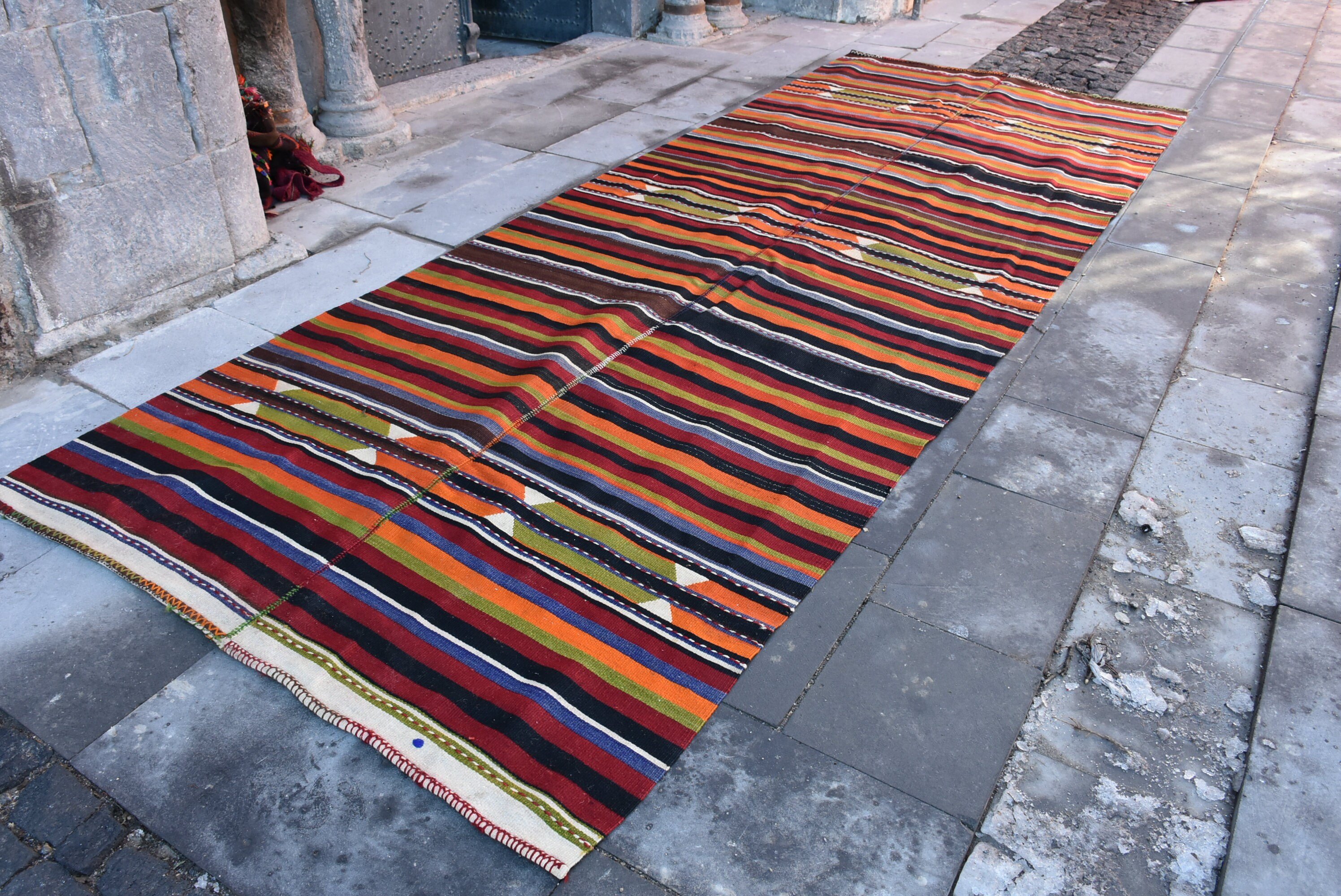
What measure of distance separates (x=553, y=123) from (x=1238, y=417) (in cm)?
416

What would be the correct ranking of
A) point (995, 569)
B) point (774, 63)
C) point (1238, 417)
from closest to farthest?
point (995, 569)
point (1238, 417)
point (774, 63)

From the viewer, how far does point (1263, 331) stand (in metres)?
3.88

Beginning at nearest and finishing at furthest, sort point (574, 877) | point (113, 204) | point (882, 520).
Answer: point (574, 877) < point (882, 520) < point (113, 204)

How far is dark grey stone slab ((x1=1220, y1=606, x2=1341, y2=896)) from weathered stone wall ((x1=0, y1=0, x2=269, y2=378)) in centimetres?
399

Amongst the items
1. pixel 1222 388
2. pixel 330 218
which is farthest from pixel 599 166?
pixel 1222 388

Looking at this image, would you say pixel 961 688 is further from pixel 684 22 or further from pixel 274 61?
pixel 684 22

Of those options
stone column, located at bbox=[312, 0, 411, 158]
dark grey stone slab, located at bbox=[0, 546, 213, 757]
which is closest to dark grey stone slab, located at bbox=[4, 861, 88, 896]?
dark grey stone slab, located at bbox=[0, 546, 213, 757]

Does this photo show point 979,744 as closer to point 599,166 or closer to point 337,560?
point 337,560

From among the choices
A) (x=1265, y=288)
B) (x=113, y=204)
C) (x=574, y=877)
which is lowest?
(x=574, y=877)

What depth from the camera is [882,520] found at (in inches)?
116

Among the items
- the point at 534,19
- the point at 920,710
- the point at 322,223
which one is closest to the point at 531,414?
the point at 920,710

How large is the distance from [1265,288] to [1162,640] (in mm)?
2417

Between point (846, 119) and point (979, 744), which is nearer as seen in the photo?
point (979, 744)

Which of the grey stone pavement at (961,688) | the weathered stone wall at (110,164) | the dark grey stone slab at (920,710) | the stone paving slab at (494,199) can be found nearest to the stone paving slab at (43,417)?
the grey stone pavement at (961,688)
